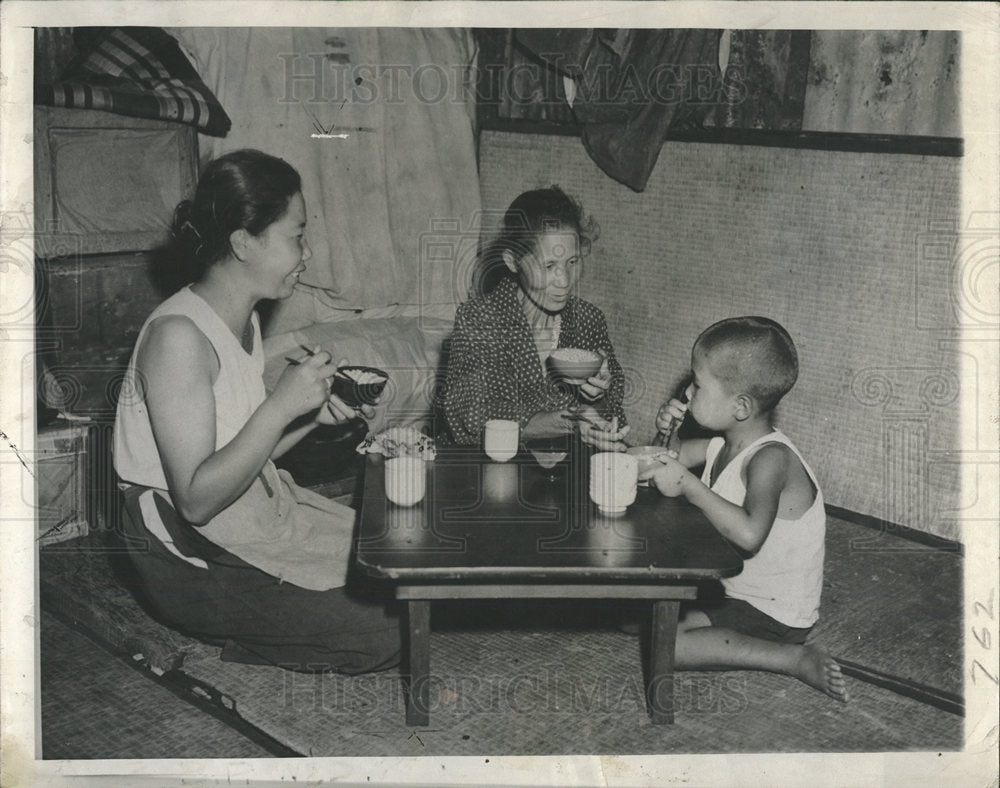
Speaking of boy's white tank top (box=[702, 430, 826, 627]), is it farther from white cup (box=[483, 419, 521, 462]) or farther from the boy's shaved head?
white cup (box=[483, 419, 521, 462])

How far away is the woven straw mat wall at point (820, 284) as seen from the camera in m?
2.84

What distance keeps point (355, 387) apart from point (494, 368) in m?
0.68

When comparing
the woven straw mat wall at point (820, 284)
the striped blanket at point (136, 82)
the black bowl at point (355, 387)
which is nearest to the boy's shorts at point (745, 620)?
the woven straw mat wall at point (820, 284)

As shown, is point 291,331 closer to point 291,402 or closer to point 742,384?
point 291,402

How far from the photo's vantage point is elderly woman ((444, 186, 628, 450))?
2578mm

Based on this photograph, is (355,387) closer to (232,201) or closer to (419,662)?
(232,201)

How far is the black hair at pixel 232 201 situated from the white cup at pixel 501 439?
2.11 ft

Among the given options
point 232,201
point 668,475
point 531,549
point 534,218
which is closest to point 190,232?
point 232,201

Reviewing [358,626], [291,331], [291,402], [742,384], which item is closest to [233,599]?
[358,626]

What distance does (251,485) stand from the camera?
2119mm

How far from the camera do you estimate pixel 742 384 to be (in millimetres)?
2129

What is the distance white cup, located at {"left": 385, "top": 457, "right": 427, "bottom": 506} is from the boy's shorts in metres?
0.72

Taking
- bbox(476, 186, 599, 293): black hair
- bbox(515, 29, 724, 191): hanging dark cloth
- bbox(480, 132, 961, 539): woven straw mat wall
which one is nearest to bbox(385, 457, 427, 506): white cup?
bbox(476, 186, 599, 293): black hair

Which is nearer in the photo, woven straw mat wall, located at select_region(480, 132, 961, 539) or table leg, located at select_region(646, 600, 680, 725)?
table leg, located at select_region(646, 600, 680, 725)
